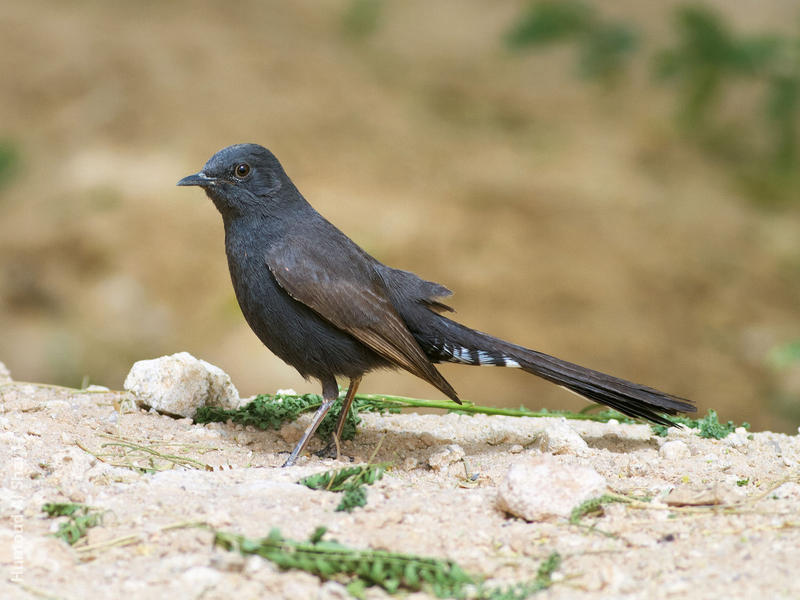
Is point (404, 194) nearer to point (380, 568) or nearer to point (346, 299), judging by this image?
point (346, 299)

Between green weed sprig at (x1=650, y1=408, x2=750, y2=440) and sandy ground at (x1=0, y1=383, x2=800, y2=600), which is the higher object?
green weed sprig at (x1=650, y1=408, x2=750, y2=440)

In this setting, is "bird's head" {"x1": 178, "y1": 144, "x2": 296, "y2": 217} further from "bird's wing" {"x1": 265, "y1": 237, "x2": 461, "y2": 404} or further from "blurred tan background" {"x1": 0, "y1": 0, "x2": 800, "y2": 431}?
"blurred tan background" {"x1": 0, "y1": 0, "x2": 800, "y2": 431}

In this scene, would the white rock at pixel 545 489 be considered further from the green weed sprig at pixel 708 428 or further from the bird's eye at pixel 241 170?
the bird's eye at pixel 241 170

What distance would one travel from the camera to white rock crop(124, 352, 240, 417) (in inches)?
187

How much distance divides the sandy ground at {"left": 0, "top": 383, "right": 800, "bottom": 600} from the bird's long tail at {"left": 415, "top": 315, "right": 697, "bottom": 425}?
0.29 m

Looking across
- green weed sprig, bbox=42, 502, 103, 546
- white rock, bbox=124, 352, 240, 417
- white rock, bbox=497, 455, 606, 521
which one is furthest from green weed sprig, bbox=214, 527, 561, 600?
white rock, bbox=124, 352, 240, 417

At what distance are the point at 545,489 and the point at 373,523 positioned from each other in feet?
2.10

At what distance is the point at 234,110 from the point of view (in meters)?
11.8

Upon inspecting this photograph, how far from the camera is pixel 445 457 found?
4.33m

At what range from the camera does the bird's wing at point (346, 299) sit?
445 centimetres

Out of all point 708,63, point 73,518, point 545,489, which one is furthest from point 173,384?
point 708,63

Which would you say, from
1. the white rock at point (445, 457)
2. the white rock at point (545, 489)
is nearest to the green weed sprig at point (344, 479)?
the white rock at point (545, 489)

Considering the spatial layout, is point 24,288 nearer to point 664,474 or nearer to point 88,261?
point 88,261

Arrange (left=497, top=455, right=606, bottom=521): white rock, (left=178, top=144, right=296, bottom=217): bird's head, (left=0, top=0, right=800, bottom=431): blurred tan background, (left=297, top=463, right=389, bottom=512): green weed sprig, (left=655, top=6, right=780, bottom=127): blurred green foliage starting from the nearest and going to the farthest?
(left=497, top=455, right=606, bottom=521): white rock < (left=297, top=463, right=389, bottom=512): green weed sprig < (left=178, top=144, right=296, bottom=217): bird's head < (left=655, top=6, right=780, bottom=127): blurred green foliage < (left=0, top=0, right=800, bottom=431): blurred tan background
